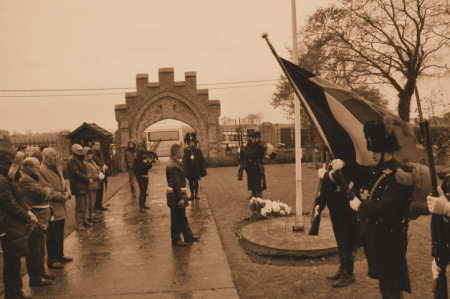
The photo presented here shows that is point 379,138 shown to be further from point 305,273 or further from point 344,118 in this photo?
point 305,273

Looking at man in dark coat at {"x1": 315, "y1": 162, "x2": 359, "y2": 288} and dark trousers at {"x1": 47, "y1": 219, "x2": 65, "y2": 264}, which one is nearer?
man in dark coat at {"x1": 315, "y1": 162, "x2": 359, "y2": 288}

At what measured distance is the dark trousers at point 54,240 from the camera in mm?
5770

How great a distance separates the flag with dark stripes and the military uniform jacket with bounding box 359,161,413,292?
279 millimetres

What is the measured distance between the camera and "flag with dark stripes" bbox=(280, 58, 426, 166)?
11.2ft

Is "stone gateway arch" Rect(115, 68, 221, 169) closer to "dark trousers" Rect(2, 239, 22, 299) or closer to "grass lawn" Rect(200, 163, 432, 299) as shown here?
"grass lawn" Rect(200, 163, 432, 299)

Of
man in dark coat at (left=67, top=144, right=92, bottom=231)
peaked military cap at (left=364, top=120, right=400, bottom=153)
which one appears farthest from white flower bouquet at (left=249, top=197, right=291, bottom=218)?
peaked military cap at (left=364, top=120, right=400, bottom=153)

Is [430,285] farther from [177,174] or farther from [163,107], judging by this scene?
[163,107]

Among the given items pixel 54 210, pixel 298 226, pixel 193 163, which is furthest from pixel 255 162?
pixel 54 210

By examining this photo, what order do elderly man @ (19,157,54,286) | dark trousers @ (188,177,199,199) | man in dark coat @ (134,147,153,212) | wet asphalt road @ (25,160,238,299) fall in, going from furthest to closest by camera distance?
dark trousers @ (188,177,199,199)
man in dark coat @ (134,147,153,212)
elderly man @ (19,157,54,286)
wet asphalt road @ (25,160,238,299)

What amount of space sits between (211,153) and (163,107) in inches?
191

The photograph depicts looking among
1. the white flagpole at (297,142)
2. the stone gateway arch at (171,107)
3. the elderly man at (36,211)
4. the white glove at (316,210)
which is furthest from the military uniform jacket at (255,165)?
the stone gateway arch at (171,107)

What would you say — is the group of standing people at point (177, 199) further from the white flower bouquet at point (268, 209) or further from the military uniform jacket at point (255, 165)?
the military uniform jacket at point (255, 165)

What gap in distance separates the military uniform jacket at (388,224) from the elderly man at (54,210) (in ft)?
15.0

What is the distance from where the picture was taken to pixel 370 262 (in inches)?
143
